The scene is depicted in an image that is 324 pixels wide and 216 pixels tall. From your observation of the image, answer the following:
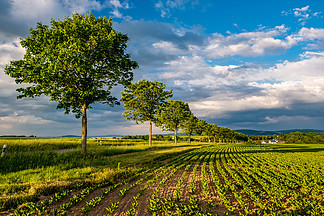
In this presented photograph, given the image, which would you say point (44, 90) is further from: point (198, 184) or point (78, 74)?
point (198, 184)

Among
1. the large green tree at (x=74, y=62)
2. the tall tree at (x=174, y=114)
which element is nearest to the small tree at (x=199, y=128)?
the tall tree at (x=174, y=114)

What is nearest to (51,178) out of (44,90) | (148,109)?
(44,90)

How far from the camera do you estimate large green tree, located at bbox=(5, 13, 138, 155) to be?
18.5 meters

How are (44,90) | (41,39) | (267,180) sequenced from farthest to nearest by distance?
1. (41,39)
2. (44,90)
3. (267,180)

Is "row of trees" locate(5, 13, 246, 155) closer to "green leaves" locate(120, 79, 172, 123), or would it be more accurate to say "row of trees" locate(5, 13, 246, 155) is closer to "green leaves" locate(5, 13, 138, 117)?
"green leaves" locate(5, 13, 138, 117)

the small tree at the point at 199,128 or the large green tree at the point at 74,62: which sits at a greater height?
the large green tree at the point at 74,62

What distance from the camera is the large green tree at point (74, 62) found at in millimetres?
18453

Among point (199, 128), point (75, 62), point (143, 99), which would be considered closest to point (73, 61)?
point (75, 62)

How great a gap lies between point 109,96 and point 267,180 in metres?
20.5

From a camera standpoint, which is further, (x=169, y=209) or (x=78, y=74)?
(x=78, y=74)

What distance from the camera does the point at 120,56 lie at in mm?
23297

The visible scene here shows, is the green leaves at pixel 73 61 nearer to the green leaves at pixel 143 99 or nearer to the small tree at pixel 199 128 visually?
the green leaves at pixel 143 99

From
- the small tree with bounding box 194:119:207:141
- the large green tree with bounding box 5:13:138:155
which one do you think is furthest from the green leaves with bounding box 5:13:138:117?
the small tree with bounding box 194:119:207:141

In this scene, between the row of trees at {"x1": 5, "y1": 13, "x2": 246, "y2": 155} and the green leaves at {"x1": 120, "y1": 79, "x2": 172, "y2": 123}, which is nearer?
the row of trees at {"x1": 5, "y1": 13, "x2": 246, "y2": 155}
